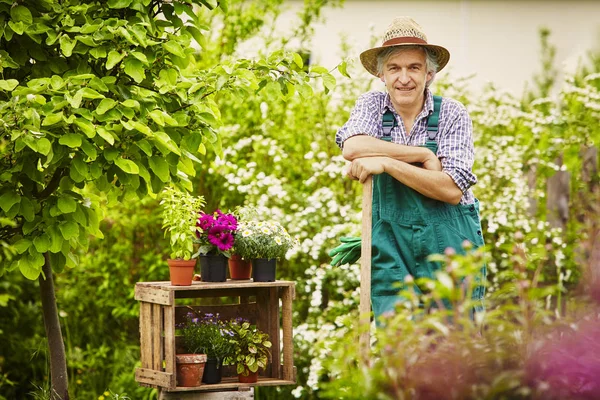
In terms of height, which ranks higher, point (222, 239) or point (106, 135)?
point (106, 135)

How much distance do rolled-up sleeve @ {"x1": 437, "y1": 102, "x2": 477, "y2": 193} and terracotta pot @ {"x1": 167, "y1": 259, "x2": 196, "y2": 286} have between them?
1271 mm

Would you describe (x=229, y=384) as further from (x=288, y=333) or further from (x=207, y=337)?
(x=288, y=333)

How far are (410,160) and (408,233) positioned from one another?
10.9 inches

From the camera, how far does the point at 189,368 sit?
161 inches

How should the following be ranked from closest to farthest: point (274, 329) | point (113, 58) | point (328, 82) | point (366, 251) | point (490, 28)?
1. point (366, 251)
2. point (113, 58)
3. point (328, 82)
4. point (274, 329)
5. point (490, 28)

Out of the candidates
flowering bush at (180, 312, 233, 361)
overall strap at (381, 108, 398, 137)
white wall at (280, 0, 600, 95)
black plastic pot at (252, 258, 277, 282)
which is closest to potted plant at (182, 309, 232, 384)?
flowering bush at (180, 312, 233, 361)

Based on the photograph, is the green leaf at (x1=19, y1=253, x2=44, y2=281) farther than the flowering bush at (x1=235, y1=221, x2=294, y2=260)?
No

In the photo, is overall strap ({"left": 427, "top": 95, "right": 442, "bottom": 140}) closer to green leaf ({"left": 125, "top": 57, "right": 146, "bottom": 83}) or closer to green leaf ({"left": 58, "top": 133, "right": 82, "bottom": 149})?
green leaf ({"left": 125, "top": 57, "right": 146, "bottom": 83})

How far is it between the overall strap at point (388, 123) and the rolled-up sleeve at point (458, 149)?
197 mm

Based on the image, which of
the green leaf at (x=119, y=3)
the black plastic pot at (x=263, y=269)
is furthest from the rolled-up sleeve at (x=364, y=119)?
the green leaf at (x=119, y=3)

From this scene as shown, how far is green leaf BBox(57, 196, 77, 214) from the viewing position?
3809 millimetres

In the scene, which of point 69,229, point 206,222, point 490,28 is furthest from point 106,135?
point 490,28

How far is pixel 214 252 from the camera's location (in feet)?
13.7

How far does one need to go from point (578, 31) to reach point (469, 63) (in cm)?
163
